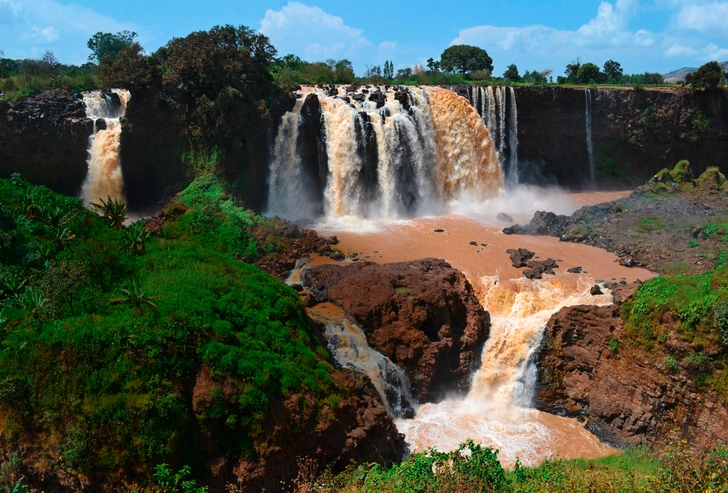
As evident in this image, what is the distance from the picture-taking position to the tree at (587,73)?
43.3m

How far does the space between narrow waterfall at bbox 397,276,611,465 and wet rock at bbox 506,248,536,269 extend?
1472mm

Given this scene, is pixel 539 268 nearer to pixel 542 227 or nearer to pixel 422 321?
pixel 542 227

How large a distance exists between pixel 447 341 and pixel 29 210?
40.6ft

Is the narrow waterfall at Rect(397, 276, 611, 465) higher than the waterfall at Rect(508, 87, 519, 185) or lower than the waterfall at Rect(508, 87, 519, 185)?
lower

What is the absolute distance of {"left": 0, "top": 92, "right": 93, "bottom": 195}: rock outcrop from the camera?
81.0ft

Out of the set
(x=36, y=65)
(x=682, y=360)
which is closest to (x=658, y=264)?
(x=682, y=360)

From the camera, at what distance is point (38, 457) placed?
9633mm

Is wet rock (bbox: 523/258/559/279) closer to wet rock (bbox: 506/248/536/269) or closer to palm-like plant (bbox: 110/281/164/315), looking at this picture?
wet rock (bbox: 506/248/536/269)

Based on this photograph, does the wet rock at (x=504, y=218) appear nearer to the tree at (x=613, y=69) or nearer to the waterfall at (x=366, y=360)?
the waterfall at (x=366, y=360)

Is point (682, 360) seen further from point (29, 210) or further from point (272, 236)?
point (29, 210)

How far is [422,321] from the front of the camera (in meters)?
15.7

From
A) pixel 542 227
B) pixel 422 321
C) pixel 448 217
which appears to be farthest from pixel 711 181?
pixel 422 321

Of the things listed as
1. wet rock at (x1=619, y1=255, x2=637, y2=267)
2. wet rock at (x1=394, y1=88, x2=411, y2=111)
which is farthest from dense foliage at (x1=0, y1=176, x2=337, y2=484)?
wet rock at (x1=394, y1=88, x2=411, y2=111)

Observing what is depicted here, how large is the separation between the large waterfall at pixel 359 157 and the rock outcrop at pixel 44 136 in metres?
8.95
